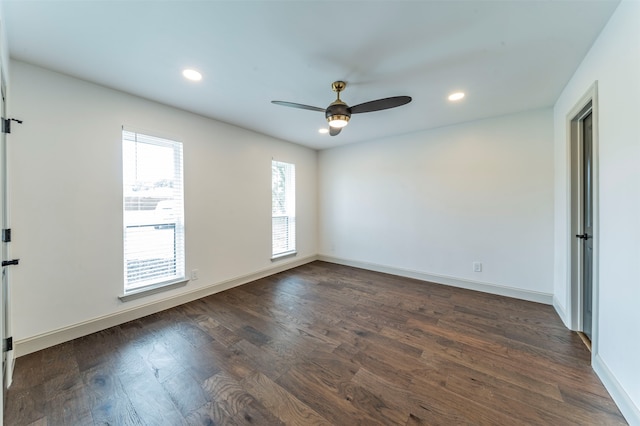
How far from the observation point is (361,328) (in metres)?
2.53

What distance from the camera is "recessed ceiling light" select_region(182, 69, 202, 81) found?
2227mm

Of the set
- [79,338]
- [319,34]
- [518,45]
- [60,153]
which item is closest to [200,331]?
[79,338]

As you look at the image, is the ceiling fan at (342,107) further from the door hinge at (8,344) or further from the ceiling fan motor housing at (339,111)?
the door hinge at (8,344)

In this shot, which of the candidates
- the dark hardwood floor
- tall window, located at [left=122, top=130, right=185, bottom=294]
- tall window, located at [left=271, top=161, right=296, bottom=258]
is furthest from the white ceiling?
the dark hardwood floor

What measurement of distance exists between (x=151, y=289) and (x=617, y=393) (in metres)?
4.17

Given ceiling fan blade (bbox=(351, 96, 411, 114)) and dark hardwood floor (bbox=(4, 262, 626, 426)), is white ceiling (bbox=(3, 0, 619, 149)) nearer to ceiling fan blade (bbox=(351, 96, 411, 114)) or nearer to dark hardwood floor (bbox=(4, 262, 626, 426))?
ceiling fan blade (bbox=(351, 96, 411, 114))

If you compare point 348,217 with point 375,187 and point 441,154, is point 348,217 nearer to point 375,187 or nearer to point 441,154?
point 375,187

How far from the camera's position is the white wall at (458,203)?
316cm

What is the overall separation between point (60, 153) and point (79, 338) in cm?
180

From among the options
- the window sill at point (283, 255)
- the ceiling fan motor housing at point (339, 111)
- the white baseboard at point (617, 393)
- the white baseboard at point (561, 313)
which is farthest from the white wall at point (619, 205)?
the window sill at point (283, 255)

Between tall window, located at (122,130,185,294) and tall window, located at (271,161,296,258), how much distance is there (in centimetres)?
168

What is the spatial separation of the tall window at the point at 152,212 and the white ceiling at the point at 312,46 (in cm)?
63

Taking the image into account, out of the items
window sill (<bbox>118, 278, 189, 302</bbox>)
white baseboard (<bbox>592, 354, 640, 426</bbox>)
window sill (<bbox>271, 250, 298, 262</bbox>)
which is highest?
window sill (<bbox>271, 250, 298, 262</bbox>)

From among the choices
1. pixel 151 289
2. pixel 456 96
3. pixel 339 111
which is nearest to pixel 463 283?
pixel 456 96
